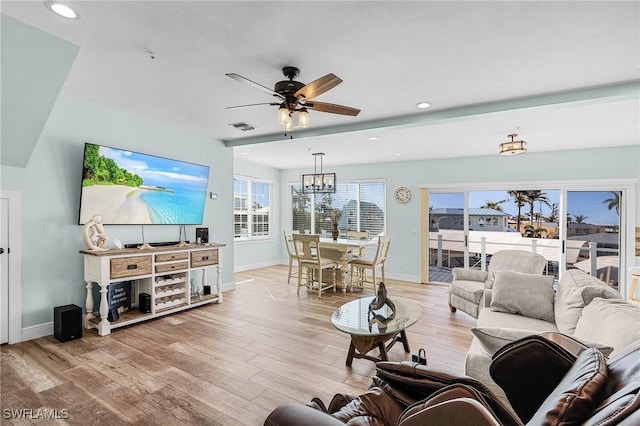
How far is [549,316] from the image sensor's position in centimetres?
264

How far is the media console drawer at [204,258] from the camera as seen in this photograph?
441cm

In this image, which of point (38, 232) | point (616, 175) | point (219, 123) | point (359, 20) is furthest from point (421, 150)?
point (38, 232)

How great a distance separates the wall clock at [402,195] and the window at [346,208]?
364 millimetres

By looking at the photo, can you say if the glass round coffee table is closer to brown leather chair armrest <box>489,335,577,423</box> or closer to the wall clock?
brown leather chair armrest <box>489,335,577,423</box>

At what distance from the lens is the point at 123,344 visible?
10.5ft

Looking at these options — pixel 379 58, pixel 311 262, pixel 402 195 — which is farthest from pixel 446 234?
pixel 379 58

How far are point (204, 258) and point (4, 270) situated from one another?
2.07 metres

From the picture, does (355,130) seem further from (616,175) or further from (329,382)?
(616,175)

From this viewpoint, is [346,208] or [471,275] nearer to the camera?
[471,275]

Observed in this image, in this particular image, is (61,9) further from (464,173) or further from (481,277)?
(464,173)

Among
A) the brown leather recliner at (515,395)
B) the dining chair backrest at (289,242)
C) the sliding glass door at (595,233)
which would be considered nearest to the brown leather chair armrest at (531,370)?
the brown leather recliner at (515,395)

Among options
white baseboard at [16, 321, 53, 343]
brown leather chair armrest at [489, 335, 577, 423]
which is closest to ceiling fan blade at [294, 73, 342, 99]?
brown leather chair armrest at [489, 335, 577, 423]

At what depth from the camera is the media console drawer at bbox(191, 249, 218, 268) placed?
4406 millimetres

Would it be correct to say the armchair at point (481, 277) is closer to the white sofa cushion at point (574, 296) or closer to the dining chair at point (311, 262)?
the white sofa cushion at point (574, 296)
